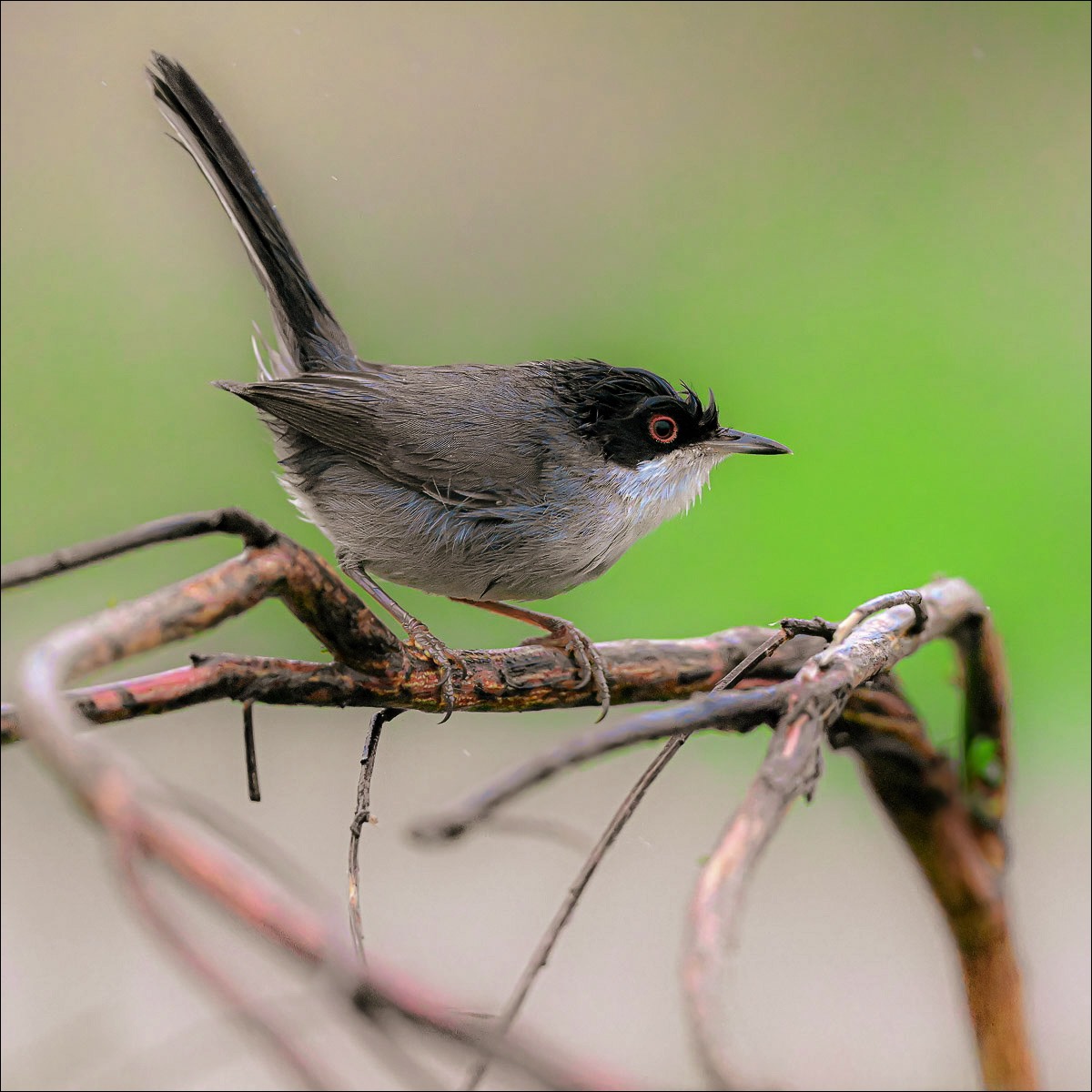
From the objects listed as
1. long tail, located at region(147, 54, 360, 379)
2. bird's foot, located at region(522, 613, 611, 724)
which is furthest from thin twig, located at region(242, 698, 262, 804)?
long tail, located at region(147, 54, 360, 379)

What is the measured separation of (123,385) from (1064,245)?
4.43m

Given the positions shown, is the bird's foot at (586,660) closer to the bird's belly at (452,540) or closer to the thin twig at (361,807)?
the bird's belly at (452,540)

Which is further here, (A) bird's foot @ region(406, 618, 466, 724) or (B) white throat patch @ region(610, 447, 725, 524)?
(B) white throat patch @ region(610, 447, 725, 524)

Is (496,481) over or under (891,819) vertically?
over

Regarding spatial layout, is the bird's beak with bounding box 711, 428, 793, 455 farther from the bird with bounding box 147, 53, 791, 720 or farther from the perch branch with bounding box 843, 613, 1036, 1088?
the perch branch with bounding box 843, 613, 1036, 1088

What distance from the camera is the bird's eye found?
2393mm

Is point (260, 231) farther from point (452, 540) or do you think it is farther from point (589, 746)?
point (589, 746)

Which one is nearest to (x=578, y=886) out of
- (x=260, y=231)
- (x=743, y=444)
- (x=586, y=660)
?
(x=586, y=660)

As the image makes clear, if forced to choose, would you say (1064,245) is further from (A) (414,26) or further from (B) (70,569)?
(B) (70,569)

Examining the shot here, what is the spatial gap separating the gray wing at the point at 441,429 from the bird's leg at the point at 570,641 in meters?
0.28

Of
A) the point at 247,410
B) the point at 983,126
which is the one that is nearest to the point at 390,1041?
the point at 247,410

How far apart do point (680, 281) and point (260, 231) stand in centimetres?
149

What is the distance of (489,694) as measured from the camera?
5.92ft

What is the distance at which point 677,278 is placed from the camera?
3574 millimetres
